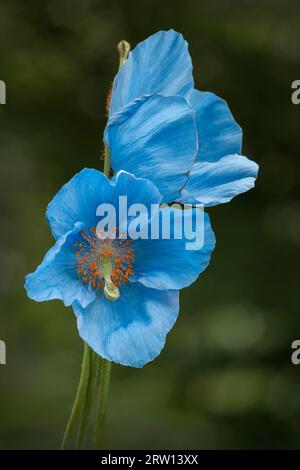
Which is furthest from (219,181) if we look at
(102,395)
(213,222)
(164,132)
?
(213,222)

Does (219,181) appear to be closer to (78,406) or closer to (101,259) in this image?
(101,259)

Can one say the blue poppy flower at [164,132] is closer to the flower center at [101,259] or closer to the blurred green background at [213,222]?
the flower center at [101,259]

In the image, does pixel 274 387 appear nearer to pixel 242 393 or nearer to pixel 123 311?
pixel 242 393

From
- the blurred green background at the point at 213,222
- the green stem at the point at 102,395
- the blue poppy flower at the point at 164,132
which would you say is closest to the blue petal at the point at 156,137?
the blue poppy flower at the point at 164,132

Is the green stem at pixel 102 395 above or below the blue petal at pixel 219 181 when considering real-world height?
below

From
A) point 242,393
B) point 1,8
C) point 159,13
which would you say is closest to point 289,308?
point 242,393

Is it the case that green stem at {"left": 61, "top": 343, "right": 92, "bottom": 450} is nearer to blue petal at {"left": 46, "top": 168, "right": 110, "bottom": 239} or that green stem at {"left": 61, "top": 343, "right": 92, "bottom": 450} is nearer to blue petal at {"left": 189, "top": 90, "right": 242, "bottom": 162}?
blue petal at {"left": 46, "top": 168, "right": 110, "bottom": 239}
